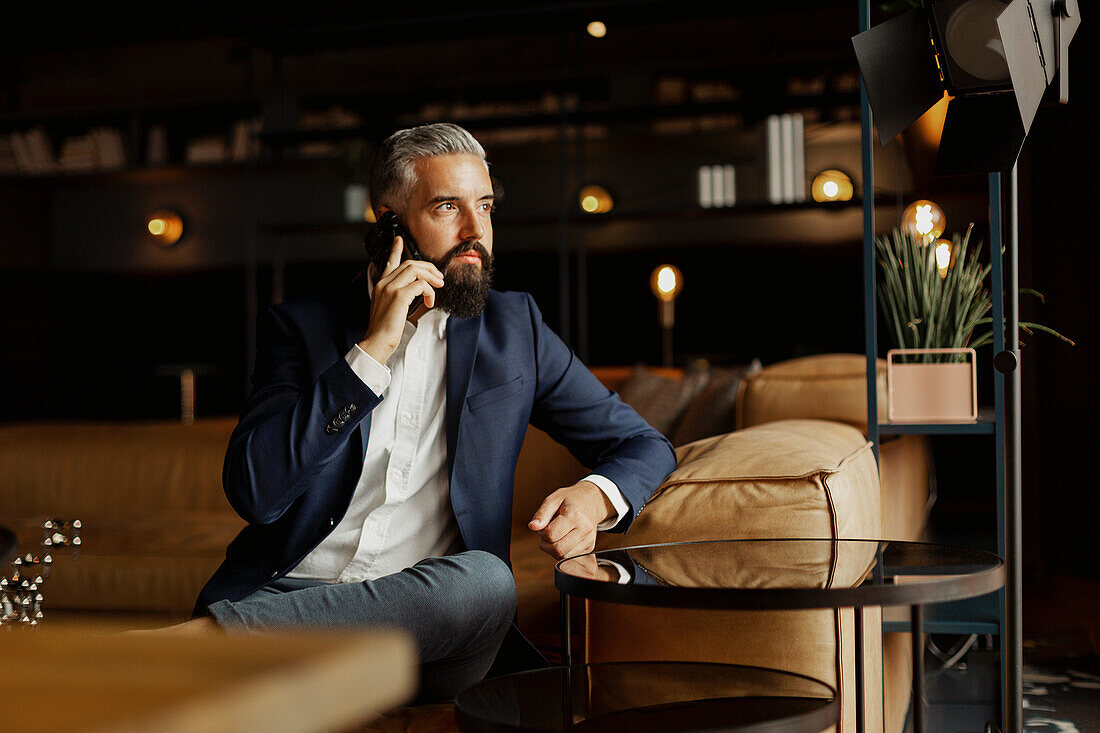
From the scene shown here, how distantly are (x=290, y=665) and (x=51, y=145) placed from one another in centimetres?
734

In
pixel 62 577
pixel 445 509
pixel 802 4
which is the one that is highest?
pixel 802 4

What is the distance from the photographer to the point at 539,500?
2.91 m

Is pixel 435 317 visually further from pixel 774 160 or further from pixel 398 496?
pixel 774 160

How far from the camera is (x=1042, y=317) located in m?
4.48

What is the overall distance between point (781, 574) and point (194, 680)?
89 centimetres

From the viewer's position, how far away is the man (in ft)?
4.54

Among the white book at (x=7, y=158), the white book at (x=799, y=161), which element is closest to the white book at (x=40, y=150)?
the white book at (x=7, y=158)

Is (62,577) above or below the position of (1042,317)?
below

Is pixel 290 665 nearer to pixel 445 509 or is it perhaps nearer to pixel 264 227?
pixel 445 509

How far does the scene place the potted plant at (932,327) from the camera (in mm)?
2061

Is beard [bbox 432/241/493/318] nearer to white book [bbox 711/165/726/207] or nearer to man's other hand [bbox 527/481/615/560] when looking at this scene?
man's other hand [bbox 527/481/615/560]

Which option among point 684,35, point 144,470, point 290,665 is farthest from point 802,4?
point 290,665

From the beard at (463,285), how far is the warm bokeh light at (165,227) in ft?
19.3

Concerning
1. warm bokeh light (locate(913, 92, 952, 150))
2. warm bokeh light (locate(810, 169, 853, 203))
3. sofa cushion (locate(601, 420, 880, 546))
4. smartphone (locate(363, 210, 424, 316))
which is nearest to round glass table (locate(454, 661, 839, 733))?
sofa cushion (locate(601, 420, 880, 546))
